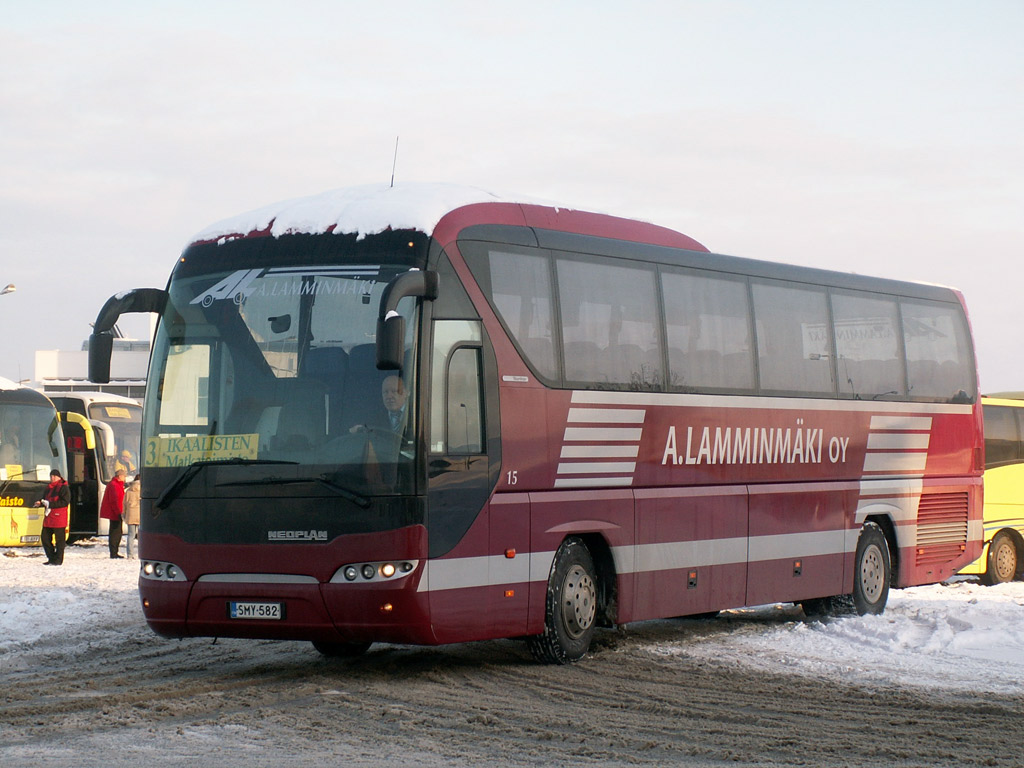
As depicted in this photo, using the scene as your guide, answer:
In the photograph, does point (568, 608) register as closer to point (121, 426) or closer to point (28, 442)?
point (28, 442)

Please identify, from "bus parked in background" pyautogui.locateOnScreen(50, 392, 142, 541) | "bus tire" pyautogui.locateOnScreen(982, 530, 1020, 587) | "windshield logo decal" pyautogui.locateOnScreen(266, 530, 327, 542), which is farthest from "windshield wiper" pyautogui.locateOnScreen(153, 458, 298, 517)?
"bus parked in background" pyautogui.locateOnScreen(50, 392, 142, 541)

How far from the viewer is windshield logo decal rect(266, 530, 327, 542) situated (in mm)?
10961

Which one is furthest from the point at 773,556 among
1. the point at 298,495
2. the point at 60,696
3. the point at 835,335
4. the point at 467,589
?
the point at 60,696

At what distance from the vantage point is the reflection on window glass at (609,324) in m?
12.6

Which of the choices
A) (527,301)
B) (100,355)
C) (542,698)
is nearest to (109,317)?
(100,355)

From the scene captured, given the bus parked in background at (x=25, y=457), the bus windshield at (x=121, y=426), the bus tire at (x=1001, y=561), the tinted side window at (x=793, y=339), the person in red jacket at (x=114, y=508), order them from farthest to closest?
the bus windshield at (x=121, y=426)
the person in red jacket at (x=114, y=508)
the bus parked in background at (x=25, y=457)
the bus tire at (x=1001, y=561)
the tinted side window at (x=793, y=339)

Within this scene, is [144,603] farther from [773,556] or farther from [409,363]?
[773,556]

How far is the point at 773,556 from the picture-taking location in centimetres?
1505

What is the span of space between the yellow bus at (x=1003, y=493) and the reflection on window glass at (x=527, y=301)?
1420cm

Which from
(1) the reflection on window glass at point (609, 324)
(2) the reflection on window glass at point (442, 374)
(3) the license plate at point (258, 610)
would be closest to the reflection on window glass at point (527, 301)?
(1) the reflection on window glass at point (609, 324)

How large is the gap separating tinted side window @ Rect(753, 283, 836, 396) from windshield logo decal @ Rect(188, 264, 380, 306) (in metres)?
5.20

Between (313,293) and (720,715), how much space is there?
4358 millimetres

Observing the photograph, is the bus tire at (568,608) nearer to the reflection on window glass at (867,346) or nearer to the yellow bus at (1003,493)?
the reflection on window glass at (867,346)

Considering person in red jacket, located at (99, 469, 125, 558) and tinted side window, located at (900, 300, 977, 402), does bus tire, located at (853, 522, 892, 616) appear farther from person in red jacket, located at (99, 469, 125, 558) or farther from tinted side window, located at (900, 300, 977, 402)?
person in red jacket, located at (99, 469, 125, 558)
